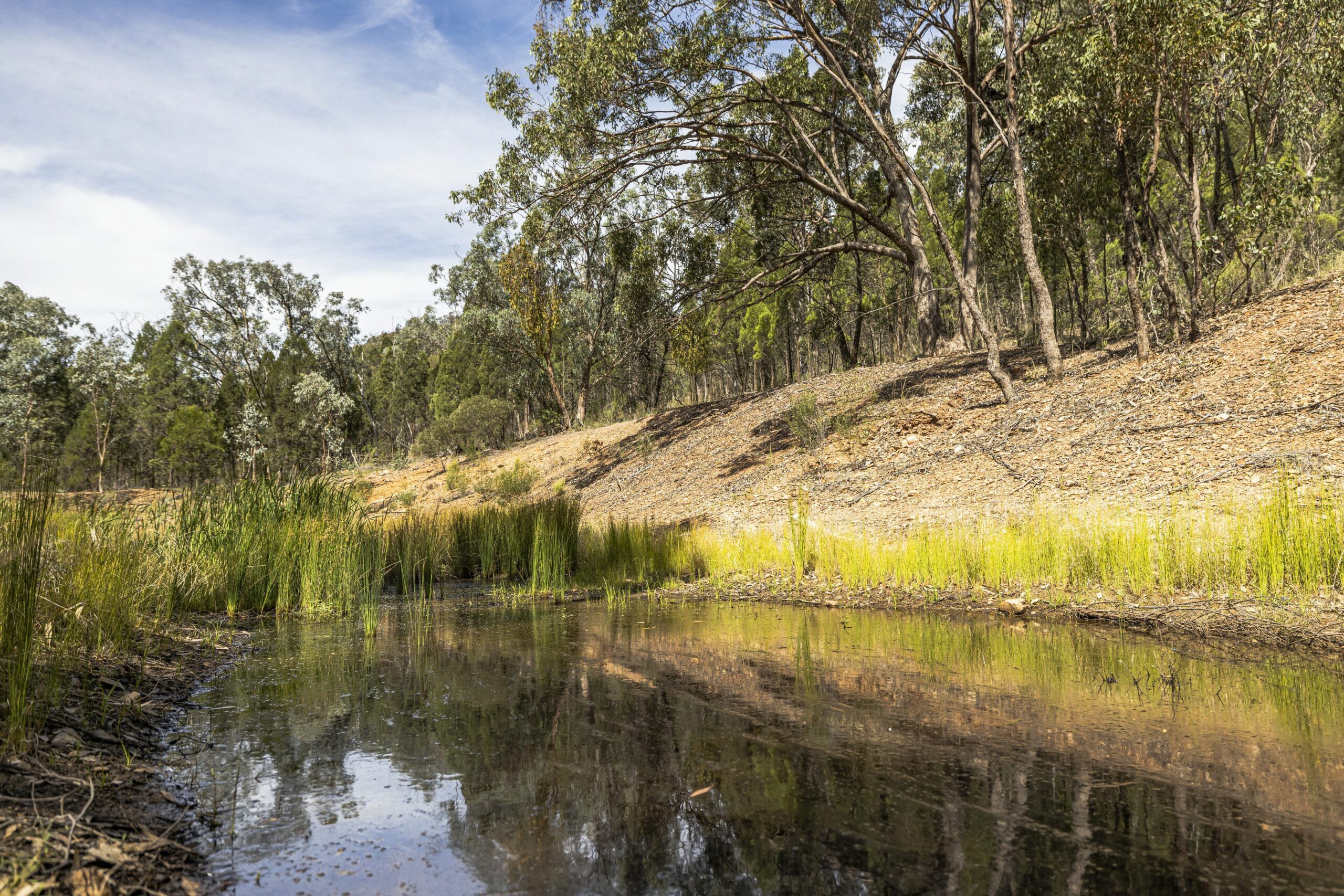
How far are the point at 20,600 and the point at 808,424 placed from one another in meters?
13.6

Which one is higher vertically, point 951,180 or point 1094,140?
point 951,180

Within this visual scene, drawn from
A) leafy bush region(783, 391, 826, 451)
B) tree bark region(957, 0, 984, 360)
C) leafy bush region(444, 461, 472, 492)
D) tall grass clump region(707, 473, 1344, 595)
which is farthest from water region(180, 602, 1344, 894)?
leafy bush region(444, 461, 472, 492)

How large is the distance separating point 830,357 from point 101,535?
41.6 metres

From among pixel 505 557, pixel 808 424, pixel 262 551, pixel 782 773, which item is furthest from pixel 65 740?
pixel 808 424

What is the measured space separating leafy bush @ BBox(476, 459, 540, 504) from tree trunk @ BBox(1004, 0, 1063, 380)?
43.0 feet

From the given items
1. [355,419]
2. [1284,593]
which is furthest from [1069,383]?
[355,419]

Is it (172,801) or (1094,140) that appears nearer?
(172,801)

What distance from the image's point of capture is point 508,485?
67.6ft

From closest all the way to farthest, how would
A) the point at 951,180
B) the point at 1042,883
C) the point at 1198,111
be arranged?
the point at 1042,883 < the point at 1198,111 < the point at 951,180

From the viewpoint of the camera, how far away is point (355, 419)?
153 ft

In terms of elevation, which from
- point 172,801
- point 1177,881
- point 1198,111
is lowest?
point 1177,881

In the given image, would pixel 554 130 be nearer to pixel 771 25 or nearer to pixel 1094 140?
pixel 771 25

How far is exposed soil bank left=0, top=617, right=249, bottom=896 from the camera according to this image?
1994 millimetres

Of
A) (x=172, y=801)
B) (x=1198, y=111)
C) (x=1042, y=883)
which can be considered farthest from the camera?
(x=1198, y=111)
